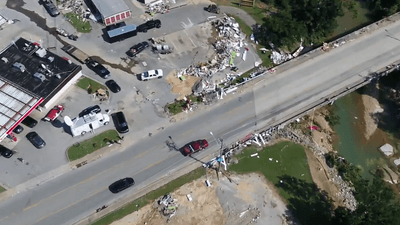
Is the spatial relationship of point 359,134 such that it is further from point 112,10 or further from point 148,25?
point 112,10

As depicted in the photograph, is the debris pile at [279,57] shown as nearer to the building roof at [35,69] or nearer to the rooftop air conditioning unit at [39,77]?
the building roof at [35,69]

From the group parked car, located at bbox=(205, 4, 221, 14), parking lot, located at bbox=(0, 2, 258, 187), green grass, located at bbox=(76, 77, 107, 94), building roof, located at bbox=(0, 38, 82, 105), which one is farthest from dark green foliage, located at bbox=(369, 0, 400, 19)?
building roof, located at bbox=(0, 38, 82, 105)

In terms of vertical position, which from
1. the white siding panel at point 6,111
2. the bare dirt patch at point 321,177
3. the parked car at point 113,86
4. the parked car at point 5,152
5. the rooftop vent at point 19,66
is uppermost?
the rooftop vent at point 19,66

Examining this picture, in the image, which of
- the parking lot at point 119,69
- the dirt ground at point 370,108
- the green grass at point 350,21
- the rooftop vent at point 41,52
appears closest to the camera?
the parking lot at point 119,69

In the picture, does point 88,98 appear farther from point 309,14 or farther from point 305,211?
point 309,14

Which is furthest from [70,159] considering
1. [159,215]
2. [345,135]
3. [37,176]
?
[345,135]

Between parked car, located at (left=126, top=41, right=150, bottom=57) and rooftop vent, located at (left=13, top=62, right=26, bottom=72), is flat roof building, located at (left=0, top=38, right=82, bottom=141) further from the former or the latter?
parked car, located at (left=126, top=41, right=150, bottom=57)

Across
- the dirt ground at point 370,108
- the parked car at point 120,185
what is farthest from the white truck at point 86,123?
the dirt ground at point 370,108
